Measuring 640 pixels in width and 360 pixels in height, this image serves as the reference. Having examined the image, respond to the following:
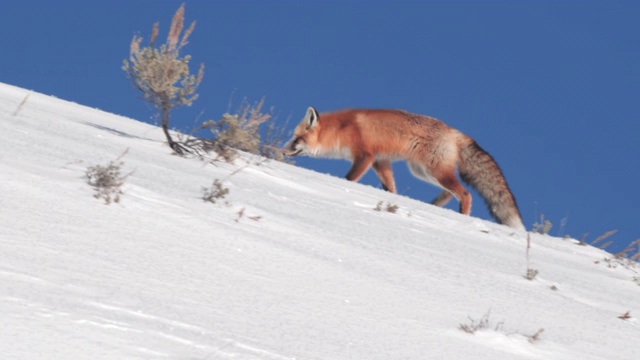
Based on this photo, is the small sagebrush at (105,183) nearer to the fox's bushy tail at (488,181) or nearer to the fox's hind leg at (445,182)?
the fox's hind leg at (445,182)

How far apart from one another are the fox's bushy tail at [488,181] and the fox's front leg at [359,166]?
1.14m

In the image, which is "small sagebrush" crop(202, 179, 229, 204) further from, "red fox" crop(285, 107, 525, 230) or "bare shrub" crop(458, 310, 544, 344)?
"red fox" crop(285, 107, 525, 230)

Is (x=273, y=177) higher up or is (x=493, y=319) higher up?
(x=273, y=177)

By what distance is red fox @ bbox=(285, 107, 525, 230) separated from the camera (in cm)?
1085

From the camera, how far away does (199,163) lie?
543 centimetres

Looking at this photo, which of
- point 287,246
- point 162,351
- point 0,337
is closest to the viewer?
point 0,337

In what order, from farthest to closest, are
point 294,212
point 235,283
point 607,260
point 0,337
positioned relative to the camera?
point 607,260
point 294,212
point 235,283
point 0,337

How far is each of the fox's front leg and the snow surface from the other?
594cm

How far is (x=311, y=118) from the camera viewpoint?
11891mm

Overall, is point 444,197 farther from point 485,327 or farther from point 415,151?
point 485,327

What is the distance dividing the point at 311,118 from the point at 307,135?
0.24 metres

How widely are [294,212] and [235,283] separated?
63.9 inches

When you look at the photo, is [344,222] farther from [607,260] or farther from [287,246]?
[607,260]

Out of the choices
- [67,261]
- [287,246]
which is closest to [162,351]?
[67,261]
